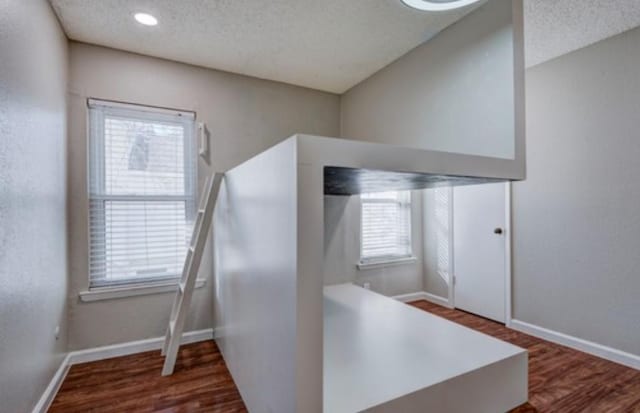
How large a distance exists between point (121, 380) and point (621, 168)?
420 cm

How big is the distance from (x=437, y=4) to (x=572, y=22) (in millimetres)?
1150

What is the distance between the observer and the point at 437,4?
6.98 ft

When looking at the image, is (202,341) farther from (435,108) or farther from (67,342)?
(435,108)

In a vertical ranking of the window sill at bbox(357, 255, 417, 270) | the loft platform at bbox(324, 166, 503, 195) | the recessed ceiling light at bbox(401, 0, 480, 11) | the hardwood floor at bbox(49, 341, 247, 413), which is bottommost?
the hardwood floor at bbox(49, 341, 247, 413)

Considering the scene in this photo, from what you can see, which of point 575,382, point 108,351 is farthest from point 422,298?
point 108,351

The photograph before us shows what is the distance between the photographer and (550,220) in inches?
117

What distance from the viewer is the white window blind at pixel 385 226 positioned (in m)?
4.03

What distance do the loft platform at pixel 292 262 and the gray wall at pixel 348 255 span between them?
1414 mm

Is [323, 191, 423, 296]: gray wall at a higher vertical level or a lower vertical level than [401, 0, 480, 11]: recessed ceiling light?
lower

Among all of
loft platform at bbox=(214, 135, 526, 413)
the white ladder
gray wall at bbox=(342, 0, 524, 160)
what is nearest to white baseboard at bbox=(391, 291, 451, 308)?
loft platform at bbox=(214, 135, 526, 413)

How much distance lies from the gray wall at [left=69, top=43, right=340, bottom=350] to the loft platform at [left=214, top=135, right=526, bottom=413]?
0.94 meters

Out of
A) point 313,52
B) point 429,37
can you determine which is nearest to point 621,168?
point 429,37

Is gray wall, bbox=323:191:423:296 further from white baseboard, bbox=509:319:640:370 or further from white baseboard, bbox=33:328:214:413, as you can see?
white baseboard, bbox=33:328:214:413

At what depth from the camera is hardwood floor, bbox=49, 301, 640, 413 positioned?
199 centimetres
